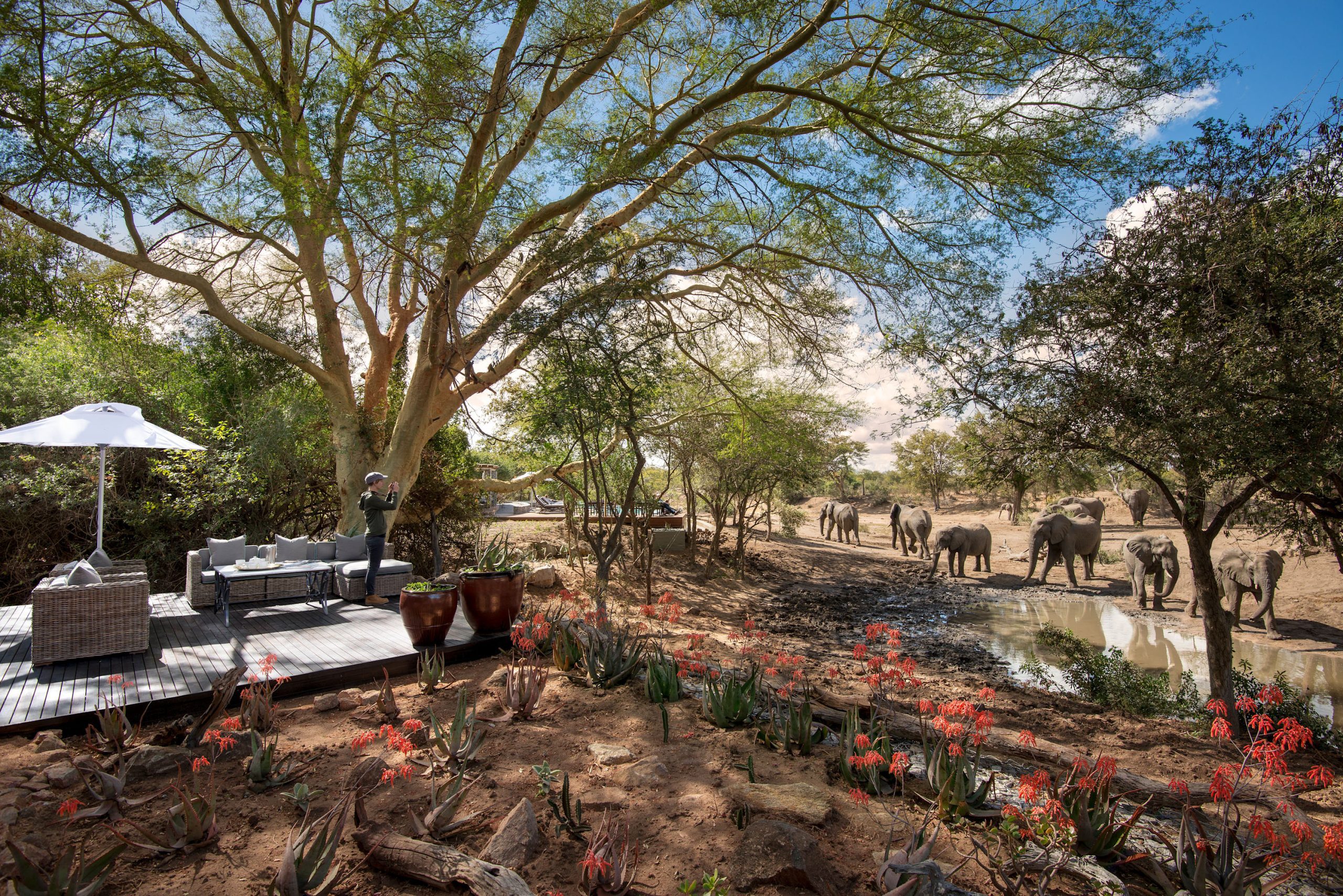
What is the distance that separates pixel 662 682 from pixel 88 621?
460 centimetres

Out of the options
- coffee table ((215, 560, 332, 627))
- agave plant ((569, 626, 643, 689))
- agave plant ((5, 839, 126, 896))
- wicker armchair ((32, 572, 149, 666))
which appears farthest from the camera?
coffee table ((215, 560, 332, 627))

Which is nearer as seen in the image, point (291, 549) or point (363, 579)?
point (363, 579)

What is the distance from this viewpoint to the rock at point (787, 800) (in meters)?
3.24

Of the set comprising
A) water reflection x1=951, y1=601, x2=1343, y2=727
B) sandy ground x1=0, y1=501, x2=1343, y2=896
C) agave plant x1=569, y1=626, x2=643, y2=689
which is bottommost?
water reflection x1=951, y1=601, x2=1343, y2=727

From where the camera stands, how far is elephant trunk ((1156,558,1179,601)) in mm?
12573

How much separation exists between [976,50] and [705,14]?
3283 mm

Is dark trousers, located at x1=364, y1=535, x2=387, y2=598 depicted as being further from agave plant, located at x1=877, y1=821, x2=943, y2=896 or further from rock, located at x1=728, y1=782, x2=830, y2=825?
agave plant, located at x1=877, y1=821, x2=943, y2=896

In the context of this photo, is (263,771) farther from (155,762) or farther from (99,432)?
(99,432)

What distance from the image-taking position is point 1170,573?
41.5ft

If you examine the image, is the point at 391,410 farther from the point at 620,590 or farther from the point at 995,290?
the point at 995,290

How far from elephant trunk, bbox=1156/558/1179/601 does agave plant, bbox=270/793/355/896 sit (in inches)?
582

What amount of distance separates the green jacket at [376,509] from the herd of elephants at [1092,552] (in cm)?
1205

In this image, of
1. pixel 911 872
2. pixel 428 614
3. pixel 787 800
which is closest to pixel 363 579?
pixel 428 614

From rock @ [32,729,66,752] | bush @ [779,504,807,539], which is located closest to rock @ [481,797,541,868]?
rock @ [32,729,66,752]
